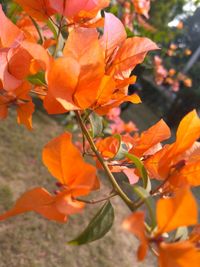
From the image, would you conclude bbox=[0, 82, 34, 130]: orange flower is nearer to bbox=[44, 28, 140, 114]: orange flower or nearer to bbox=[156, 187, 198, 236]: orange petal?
bbox=[44, 28, 140, 114]: orange flower

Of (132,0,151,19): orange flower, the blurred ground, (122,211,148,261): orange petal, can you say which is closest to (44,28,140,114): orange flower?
(122,211,148,261): orange petal

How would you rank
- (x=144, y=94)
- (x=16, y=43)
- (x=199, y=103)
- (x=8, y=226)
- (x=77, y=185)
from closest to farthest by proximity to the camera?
(x=77, y=185)
(x=16, y=43)
(x=8, y=226)
(x=199, y=103)
(x=144, y=94)

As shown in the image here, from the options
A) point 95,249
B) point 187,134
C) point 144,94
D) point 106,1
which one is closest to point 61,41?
point 106,1

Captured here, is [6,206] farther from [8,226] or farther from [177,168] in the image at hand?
[177,168]

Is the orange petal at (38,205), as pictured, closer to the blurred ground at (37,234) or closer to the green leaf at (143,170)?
the green leaf at (143,170)

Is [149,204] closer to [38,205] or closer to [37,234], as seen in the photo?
[38,205]

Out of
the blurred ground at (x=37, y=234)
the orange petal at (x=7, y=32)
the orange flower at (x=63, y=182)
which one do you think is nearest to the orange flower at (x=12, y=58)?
the orange petal at (x=7, y=32)

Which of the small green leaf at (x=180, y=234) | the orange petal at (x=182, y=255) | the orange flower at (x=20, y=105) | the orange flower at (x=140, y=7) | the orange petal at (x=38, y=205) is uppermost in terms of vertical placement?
the orange petal at (x=182, y=255)
